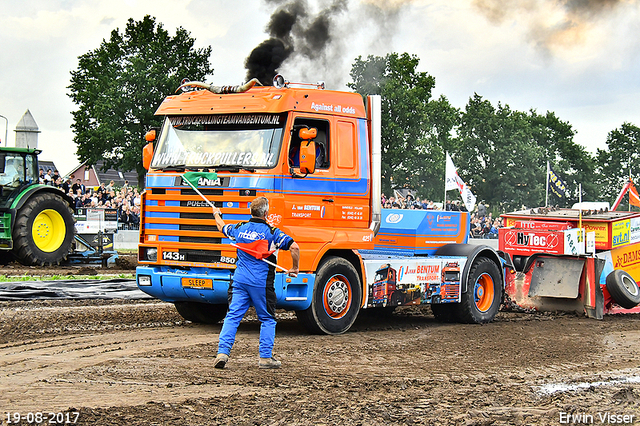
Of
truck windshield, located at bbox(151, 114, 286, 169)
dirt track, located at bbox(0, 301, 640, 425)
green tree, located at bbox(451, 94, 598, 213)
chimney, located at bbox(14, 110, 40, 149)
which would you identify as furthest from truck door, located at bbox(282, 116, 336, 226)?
green tree, located at bbox(451, 94, 598, 213)

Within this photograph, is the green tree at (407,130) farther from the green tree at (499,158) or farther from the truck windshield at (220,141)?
the truck windshield at (220,141)

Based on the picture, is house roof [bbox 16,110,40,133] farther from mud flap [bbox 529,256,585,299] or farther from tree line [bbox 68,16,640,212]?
mud flap [bbox 529,256,585,299]

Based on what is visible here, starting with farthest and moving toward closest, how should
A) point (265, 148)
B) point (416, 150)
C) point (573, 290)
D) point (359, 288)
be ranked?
Answer: 1. point (416, 150)
2. point (573, 290)
3. point (359, 288)
4. point (265, 148)

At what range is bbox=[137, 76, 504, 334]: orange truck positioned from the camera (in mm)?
9414

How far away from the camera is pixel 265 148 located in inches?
374

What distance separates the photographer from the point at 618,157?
239 feet

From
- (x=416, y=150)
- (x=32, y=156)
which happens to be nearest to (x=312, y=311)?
(x=32, y=156)

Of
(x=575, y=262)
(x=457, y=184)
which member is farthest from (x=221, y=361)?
(x=457, y=184)

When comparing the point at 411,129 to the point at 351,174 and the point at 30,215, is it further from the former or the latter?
the point at 351,174

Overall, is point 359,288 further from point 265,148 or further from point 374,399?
point 374,399

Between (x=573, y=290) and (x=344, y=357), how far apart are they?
606 centimetres

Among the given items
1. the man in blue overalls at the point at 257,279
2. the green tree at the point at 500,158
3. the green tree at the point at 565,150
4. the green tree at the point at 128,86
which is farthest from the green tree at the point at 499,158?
the man in blue overalls at the point at 257,279

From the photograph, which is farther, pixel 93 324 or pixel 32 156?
pixel 32 156

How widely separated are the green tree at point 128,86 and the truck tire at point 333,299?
80.7 feet
